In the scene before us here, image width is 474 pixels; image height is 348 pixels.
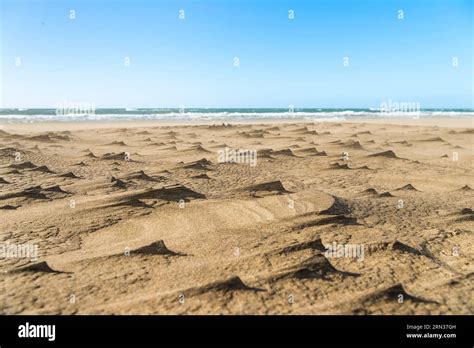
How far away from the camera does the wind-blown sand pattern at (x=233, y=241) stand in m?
2.94

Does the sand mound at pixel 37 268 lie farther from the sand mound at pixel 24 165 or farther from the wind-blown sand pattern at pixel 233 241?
the sand mound at pixel 24 165

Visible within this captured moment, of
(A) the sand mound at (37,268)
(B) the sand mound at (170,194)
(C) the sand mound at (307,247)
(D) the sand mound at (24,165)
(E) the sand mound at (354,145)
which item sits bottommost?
(A) the sand mound at (37,268)

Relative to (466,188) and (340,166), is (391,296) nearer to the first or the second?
(466,188)

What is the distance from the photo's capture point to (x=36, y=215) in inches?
193

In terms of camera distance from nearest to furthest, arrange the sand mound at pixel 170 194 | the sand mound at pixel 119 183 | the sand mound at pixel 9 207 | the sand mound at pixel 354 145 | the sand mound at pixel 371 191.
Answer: the sand mound at pixel 9 207 < the sand mound at pixel 170 194 < the sand mound at pixel 371 191 < the sand mound at pixel 119 183 < the sand mound at pixel 354 145

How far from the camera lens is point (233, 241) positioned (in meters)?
4.08

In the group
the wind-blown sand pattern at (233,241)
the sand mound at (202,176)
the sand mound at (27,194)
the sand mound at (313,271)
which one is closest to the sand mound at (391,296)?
the wind-blown sand pattern at (233,241)

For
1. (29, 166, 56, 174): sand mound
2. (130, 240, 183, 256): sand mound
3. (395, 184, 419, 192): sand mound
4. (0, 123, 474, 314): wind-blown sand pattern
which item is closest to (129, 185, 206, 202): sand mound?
(0, 123, 474, 314): wind-blown sand pattern

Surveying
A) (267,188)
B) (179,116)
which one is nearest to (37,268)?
(267,188)

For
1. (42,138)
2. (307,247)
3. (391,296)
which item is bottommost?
(391,296)

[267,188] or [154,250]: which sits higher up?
[267,188]

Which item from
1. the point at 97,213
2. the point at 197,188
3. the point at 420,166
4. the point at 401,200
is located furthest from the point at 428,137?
the point at 97,213

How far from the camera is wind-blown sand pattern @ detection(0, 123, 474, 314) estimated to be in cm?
294
